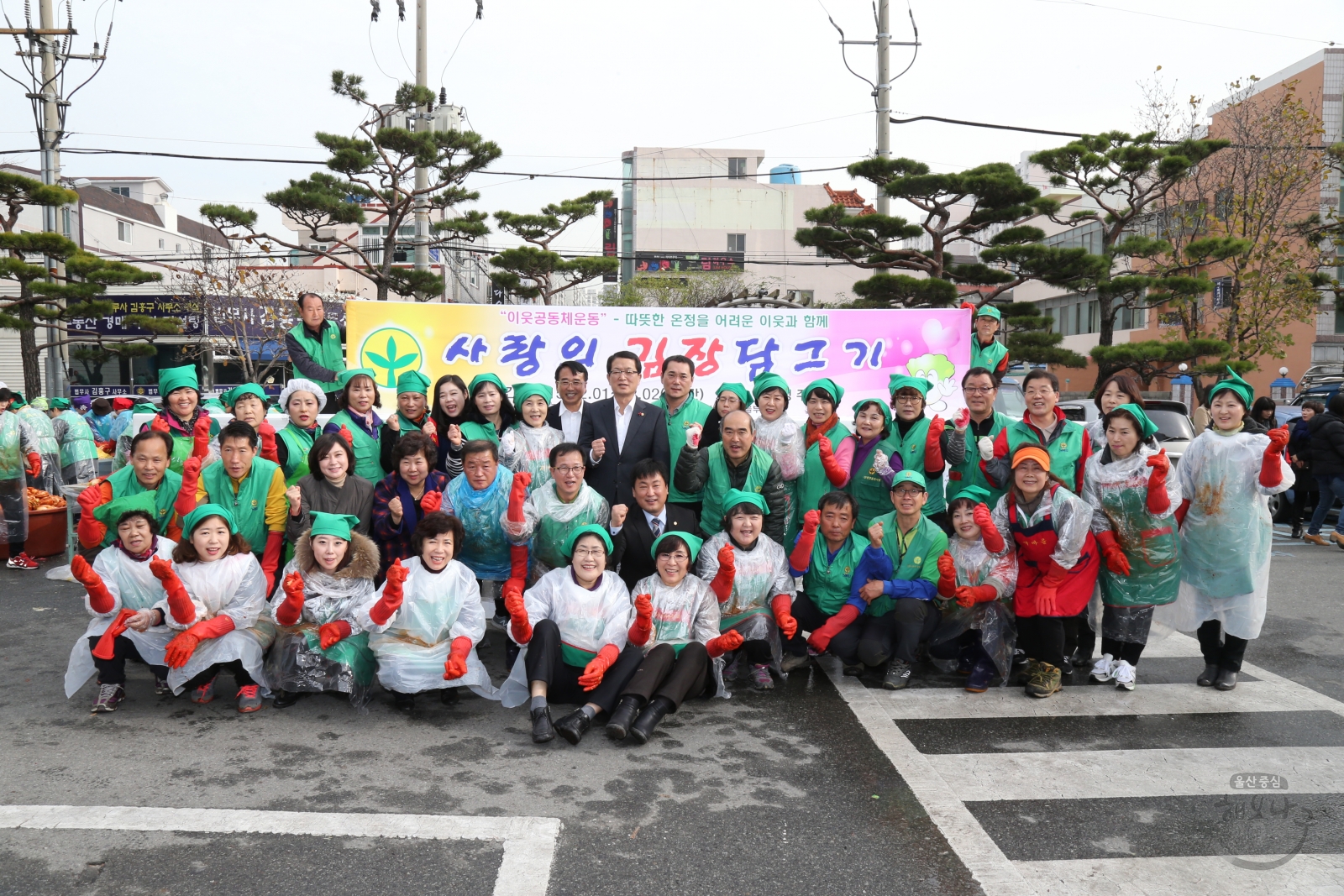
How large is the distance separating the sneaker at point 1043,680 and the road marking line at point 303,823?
8.57 ft

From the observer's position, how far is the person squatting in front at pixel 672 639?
4.09m

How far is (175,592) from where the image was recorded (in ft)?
13.7

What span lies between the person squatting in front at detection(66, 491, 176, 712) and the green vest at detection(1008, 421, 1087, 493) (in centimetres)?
438

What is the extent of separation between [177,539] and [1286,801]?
5.29 metres

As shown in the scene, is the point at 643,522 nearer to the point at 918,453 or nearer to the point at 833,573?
the point at 833,573

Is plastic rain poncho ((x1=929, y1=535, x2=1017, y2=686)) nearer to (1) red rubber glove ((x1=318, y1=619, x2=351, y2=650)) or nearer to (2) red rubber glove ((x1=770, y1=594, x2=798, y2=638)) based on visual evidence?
(2) red rubber glove ((x1=770, y1=594, x2=798, y2=638))

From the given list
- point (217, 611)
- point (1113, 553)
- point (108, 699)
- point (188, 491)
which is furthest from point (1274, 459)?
point (108, 699)

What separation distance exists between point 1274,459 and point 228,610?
5079 millimetres

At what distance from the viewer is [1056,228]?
41.8 metres

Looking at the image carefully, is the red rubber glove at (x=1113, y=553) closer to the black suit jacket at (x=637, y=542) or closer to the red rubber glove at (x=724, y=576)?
the red rubber glove at (x=724, y=576)

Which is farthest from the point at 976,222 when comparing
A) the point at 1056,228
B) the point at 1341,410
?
the point at 1056,228

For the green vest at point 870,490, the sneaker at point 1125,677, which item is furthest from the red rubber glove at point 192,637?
the sneaker at point 1125,677

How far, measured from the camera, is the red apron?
461 cm

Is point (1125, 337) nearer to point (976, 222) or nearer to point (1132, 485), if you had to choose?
point (976, 222)
